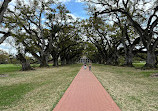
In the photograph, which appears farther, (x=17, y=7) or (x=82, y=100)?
(x=17, y=7)

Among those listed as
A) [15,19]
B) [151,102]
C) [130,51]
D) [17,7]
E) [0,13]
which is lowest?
[151,102]

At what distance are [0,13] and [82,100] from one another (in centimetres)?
1180

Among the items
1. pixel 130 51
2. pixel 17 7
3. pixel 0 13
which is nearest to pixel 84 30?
pixel 130 51

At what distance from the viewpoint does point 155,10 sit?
53.6 ft

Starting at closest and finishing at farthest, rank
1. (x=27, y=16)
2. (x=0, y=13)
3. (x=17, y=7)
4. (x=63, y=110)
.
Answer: (x=63, y=110) < (x=0, y=13) < (x=17, y=7) < (x=27, y=16)

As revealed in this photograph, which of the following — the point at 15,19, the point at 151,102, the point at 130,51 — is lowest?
the point at 151,102

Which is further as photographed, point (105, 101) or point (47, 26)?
point (47, 26)

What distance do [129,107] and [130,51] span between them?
23.7 m

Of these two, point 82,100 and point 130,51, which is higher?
point 130,51

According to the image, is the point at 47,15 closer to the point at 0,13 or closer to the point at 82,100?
the point at 0,13

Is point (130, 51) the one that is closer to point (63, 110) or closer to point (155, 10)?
point (155, 10)

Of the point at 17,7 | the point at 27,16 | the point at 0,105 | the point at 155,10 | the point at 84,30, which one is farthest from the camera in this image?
the point at 84,30

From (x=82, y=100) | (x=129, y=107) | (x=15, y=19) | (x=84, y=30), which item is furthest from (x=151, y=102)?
(x=84, y=30)

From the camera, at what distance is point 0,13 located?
1106cm
